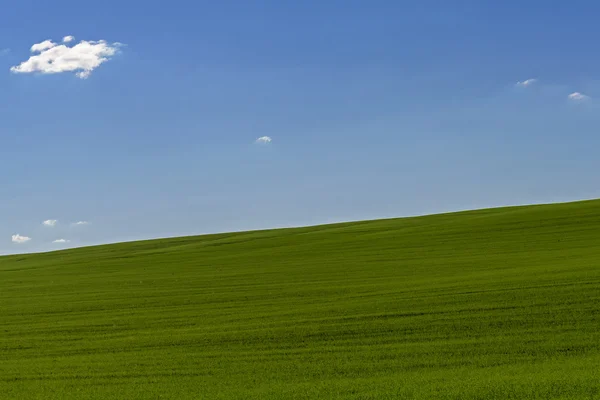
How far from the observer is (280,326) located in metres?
16.8

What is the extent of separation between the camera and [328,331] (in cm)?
1595

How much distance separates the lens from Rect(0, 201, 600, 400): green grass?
11531mm

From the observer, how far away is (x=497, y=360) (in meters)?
12.6

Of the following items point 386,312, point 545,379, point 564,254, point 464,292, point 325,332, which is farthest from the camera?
point 564,254

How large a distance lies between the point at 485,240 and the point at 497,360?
81.2ft

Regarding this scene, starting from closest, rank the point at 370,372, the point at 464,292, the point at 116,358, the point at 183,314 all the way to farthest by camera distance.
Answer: the point at 370,372
the point at 116,358
the point at 464,292
the point at 183,314

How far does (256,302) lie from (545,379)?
39.9 ft

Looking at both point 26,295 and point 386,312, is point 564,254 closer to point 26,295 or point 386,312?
point 386,312

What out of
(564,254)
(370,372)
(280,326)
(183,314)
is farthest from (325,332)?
(564,254)

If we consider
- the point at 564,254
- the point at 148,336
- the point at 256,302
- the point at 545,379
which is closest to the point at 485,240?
the point at 564,254

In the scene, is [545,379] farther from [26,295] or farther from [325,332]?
[26,295]

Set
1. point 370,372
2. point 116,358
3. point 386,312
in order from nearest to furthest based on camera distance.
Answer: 1. point 370,372
2. point 116,358
3. point 386,312

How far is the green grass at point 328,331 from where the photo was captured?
37.8 ft

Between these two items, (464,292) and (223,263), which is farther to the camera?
(223,263)
